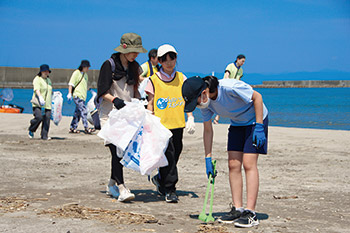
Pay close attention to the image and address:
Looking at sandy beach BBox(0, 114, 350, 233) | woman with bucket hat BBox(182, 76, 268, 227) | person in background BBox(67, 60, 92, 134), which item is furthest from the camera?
person in background BBox(67, 60, 92, 134)

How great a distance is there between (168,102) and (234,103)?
1.38 m

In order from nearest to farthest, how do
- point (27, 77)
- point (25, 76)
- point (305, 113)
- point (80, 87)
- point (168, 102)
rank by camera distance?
1. point (168, 102)
2. point (80, 87)
3. point (305, 113)
4. point (25, 76)
5. point (27, 77)

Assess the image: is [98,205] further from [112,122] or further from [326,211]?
[326,211]

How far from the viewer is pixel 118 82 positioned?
20.6 feet

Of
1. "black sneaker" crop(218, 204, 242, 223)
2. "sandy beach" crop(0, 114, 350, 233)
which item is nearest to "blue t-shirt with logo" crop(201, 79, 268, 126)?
"black sneaker" crop(218, 204, 242, 223)

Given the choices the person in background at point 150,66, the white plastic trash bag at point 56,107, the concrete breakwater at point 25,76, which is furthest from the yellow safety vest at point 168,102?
the concrete breakwater at point 25,76

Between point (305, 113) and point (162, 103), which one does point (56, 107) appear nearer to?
point (162, 103)

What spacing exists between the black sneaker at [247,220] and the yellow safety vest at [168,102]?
1.62 meters

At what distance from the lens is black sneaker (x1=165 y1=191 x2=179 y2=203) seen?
6027mm

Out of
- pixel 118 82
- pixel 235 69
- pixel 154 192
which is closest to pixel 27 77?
pixel 235 69

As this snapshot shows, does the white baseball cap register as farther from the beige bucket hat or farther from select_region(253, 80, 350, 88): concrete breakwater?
select_region(253, 80, 350, 88): concrete breakwater

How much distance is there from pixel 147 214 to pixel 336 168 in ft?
13.1

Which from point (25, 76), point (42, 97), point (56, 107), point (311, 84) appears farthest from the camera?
point (311, 84)

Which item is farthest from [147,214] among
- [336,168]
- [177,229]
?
[336,168]
